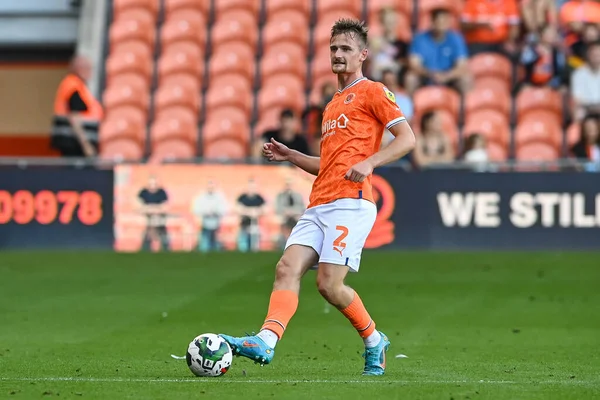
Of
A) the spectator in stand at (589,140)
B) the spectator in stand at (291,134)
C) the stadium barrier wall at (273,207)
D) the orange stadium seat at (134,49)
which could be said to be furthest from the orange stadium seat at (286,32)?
the spectator in stand at (589,140)

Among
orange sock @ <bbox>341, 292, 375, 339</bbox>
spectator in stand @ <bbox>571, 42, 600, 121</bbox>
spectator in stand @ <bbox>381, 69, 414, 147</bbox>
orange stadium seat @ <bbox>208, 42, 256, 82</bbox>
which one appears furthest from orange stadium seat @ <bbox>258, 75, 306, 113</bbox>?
orange sock @ <bbox>341, 292, 375, 339</bbox>

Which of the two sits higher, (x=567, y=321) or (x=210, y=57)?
(x=210, y=57)

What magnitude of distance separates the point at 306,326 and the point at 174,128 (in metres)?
9.79

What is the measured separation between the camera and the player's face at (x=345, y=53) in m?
8.45

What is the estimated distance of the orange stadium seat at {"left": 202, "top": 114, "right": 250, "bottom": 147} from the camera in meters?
20.9

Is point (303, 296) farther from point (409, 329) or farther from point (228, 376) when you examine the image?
point (228, 376)

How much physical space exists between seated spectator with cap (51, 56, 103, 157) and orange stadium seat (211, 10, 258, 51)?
10.7 feet

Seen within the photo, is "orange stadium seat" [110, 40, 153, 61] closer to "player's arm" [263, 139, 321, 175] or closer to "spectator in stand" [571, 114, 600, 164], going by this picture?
"spectator in stand" [571, 114, 600, 164]

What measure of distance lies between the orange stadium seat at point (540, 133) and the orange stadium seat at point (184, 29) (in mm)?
5671

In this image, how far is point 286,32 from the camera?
882 inches

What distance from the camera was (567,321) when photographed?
11969 mm

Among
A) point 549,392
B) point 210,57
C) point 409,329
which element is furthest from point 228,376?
point 210,57

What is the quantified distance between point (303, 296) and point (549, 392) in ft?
20.5

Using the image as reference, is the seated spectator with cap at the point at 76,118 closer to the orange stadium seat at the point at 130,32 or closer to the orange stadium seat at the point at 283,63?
the orange stadium seat at the point at 130,32
